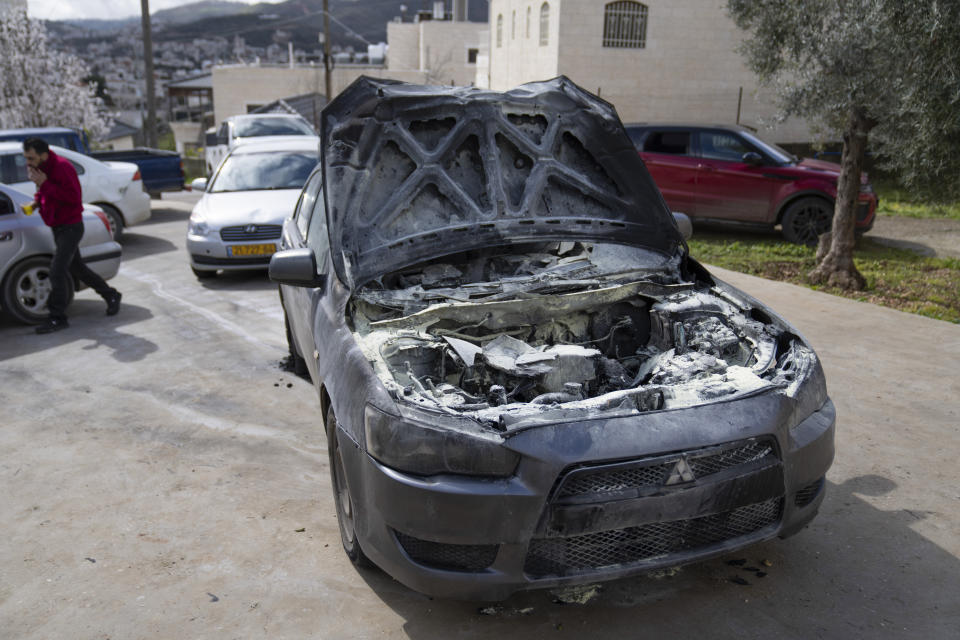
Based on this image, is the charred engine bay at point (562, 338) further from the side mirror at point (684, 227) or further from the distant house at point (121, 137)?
the distant house at point (121, 137)

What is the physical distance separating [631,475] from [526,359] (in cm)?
82

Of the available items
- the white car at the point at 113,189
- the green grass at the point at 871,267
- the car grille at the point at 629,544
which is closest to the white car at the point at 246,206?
the white car at the point at 113,189

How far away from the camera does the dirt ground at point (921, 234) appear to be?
10.6 metres

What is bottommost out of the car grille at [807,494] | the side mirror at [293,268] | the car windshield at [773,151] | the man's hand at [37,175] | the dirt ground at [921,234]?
the car grille at [807,494]

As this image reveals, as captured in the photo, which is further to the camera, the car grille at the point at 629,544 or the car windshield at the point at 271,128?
the car windshield at the point at 271,128

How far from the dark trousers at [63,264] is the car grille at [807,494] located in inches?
269

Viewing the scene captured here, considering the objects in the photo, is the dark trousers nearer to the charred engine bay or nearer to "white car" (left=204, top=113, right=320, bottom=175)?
the charred engine bay

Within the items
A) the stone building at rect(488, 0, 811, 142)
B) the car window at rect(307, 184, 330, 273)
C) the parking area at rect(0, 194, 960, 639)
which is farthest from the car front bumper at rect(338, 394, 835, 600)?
the stone building at rect(488, 0, 811, 142)

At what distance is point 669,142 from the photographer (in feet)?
38.0

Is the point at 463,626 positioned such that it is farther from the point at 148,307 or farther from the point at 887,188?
the point at 887,188

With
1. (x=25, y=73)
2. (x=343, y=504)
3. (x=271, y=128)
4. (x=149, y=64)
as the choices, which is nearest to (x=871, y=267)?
(x=343, y=504)

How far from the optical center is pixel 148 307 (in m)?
8.13

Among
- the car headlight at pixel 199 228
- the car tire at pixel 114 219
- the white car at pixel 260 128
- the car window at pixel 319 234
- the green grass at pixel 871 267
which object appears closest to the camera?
the car window at pixel 319 234

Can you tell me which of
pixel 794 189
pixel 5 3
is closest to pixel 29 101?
pixel 5 3
